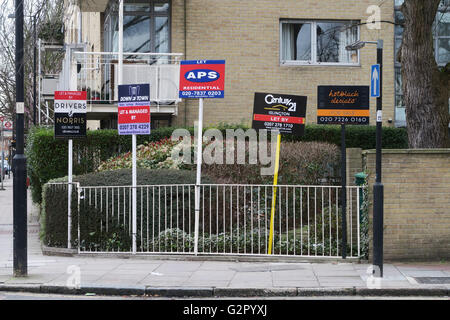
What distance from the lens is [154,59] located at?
2003cm

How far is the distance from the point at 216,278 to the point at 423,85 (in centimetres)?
686

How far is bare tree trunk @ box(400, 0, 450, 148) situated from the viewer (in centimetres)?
1425

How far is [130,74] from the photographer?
19.0m

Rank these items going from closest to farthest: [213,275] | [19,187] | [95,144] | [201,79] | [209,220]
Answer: [19,187]
[213,275]
[209,220]
[201,79]
[95,144]

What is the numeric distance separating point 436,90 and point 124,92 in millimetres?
6710

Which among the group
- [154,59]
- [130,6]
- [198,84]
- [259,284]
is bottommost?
[259,284]

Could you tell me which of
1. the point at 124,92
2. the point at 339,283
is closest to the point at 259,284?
the point at 339,283

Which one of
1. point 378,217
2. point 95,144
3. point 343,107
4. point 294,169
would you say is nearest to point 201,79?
point 343,107

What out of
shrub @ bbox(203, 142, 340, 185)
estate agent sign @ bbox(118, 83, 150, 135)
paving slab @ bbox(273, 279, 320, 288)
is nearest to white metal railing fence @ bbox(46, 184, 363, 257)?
estate agent sign @ bbox(118, 83, 150, 135)

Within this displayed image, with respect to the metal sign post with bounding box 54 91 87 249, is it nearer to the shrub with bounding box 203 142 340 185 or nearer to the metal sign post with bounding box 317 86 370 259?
the shrub with bounding box 203 142 340 185

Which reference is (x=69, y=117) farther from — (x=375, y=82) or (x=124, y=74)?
(x=124, y=74)

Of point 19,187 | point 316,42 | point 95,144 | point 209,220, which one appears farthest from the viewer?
point 316,42

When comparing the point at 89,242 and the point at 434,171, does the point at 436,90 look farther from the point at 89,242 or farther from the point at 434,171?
the point at 89,242

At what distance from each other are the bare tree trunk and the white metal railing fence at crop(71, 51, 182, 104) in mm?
7064
